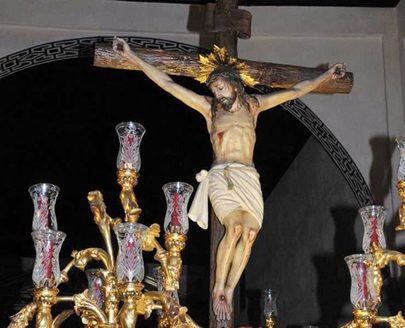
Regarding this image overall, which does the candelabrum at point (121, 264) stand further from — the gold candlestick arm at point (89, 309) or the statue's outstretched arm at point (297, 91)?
the statue's outstretched arm at point (297, 91)

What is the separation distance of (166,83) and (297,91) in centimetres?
81

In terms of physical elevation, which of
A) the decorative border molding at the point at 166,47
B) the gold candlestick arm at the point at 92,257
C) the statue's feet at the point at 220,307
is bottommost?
the statue's feet at the point at 220,307

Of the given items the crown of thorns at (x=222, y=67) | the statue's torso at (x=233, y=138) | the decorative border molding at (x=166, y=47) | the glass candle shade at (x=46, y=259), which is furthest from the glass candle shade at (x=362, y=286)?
the decorative border molding at (x=166, y=47)

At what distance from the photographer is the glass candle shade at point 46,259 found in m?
4.33

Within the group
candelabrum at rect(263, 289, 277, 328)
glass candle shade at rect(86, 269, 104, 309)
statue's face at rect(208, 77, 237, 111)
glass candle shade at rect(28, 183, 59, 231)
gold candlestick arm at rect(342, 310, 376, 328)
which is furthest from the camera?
candelabrum at rect(263, 289, 277, 328)

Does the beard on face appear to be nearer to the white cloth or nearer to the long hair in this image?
the long hair

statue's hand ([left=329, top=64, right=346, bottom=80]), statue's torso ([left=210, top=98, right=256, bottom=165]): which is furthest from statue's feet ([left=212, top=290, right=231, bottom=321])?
statue's hand ([left=329, top=64, right=346, bottom=80])

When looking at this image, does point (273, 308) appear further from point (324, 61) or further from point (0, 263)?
point (0, 263)

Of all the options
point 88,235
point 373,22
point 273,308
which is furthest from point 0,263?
point 273,308

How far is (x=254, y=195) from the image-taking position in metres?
4.95

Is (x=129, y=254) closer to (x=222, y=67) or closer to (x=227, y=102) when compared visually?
(x=227, y=102)

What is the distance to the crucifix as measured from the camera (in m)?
4.87

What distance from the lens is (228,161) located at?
5062 millimetres

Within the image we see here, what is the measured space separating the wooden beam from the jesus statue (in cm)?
10
